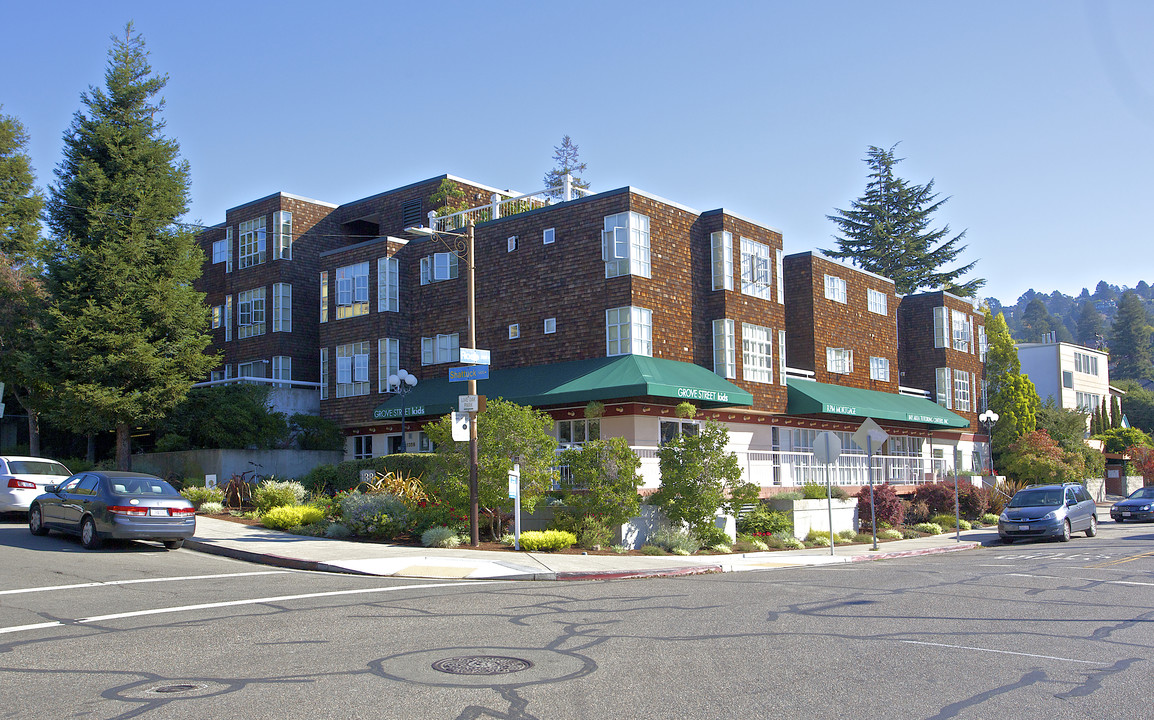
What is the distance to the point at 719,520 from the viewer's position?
78.0ft

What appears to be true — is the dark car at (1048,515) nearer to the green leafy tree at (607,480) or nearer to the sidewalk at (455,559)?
the sidewalk at (455,559)

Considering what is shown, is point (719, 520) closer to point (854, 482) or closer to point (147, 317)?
point (854, 482)

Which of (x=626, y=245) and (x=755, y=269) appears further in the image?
(x=755, y=269)

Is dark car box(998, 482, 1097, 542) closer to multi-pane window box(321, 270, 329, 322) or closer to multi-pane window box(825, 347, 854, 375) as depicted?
multi-pane window box(825, 347, 854, 375)

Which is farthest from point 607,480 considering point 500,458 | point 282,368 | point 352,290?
point 282,368

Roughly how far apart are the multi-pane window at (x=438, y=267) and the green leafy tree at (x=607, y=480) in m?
12.8

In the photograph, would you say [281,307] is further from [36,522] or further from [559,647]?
[559,647]

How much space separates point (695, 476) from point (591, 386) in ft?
16.1

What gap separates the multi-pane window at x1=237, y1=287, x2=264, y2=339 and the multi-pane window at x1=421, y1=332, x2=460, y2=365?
9.26 metres

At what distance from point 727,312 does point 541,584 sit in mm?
16641

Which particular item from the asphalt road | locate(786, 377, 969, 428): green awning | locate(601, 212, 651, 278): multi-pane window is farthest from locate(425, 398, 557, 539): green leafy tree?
locate(786, 377, 969, 428): green awning

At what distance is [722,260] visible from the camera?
29.9 meters

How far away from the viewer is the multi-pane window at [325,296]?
34.1 metres

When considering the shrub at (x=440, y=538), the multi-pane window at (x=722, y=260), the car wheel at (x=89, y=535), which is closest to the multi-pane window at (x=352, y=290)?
the multi-pane window at (x=722, y=260)
